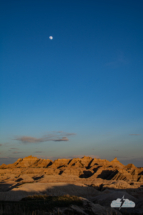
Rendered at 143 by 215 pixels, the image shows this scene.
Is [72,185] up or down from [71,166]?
up

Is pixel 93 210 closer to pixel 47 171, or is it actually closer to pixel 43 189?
pixel 43 189

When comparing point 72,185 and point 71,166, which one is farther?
point 71,166

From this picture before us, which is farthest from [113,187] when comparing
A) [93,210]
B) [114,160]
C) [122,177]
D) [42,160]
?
[42,160]

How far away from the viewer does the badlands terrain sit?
18705 mm

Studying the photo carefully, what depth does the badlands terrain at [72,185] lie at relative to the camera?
1870 centimetres

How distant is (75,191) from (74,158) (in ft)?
331

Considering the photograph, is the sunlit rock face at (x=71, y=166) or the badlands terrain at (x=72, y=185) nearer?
the badlands terrain at (x=72, y=185)

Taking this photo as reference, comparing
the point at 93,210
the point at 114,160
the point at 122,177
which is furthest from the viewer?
the point at 114,160

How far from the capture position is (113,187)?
57625mm

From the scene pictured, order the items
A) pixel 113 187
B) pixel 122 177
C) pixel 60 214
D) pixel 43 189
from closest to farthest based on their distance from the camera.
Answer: pixel 60 214 → pixel 43 189 → pixel 113 187 → pixel 122 177

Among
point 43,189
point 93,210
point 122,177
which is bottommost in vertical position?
point 122,177

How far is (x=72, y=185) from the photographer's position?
5591 centimetres

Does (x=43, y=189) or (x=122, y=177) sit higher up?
(x=43, y=189)

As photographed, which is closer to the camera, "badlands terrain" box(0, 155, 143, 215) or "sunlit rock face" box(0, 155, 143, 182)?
"badlands terrain" box(0, 155, 143, 215)
